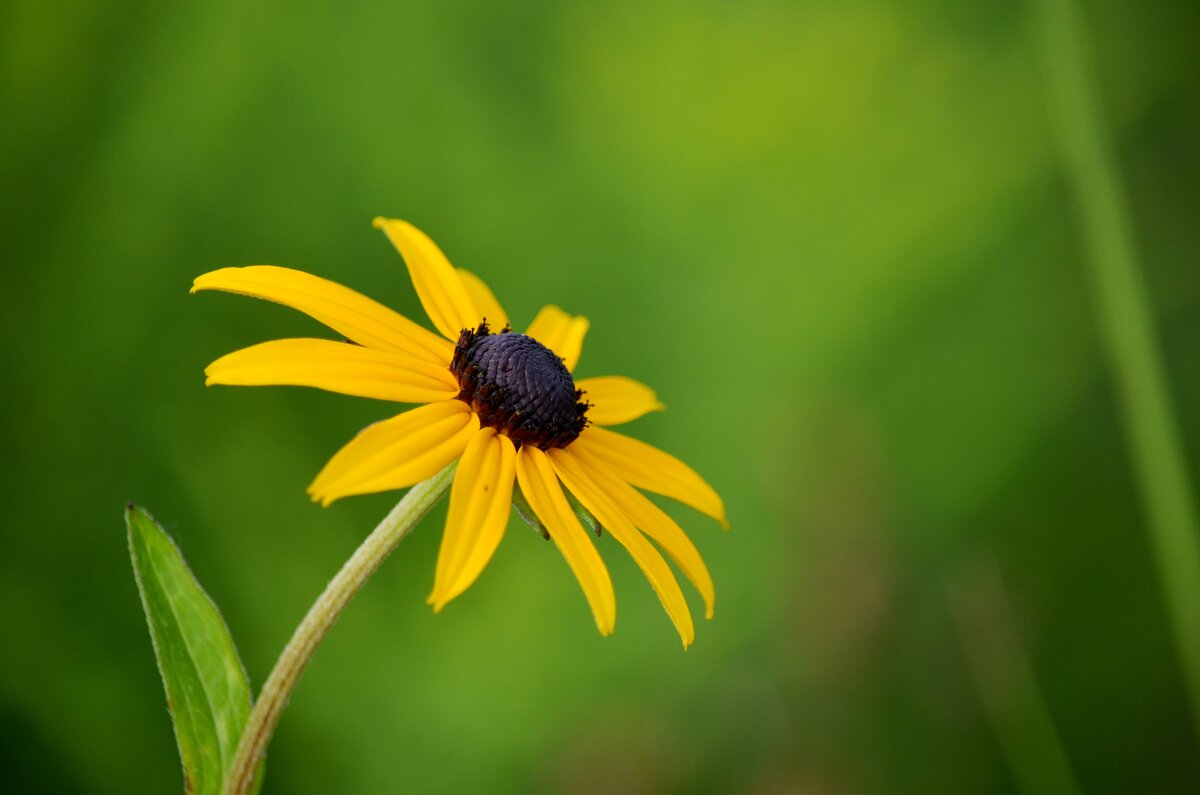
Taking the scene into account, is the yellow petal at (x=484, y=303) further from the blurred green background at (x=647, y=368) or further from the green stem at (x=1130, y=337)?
the green stem at (x=1130, y=337)

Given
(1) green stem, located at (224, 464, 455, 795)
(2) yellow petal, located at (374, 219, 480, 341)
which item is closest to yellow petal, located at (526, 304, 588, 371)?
(2) yellow petal, located at (374, 219, 480, 341)

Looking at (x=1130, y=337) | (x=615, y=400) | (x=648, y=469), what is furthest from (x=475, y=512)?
(x=1130, y=337)

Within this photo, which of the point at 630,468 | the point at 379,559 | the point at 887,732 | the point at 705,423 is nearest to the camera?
the point at 379,559

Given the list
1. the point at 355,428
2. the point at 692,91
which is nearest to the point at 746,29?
the point at 692,91

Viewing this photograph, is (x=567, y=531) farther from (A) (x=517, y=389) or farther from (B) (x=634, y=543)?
(A) (x=517, y=389)

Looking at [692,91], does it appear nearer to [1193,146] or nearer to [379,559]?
[1193,146]

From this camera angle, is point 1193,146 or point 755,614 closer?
point 755,614
